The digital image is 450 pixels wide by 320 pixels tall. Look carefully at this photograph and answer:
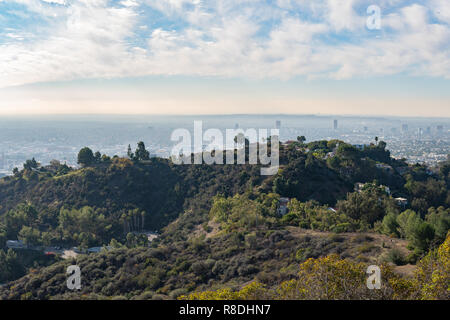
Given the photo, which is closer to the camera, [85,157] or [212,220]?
[212,220]

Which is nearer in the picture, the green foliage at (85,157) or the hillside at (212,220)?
the hillside at (212,220)

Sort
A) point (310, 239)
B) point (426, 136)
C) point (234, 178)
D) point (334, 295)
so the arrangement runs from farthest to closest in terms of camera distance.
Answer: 1. point (426, 136)
2. point (234, 178)
3. point (310, 239)
4. point (334, 295)

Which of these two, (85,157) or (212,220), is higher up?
(85,157)

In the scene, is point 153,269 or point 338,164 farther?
point 338,164

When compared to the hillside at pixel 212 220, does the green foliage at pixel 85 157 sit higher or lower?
higher

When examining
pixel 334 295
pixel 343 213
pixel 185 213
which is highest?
pixel 334 295

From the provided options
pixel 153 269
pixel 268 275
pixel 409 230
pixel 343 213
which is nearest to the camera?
pixel 268 275

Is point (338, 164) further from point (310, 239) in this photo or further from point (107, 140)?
point (107, 140)

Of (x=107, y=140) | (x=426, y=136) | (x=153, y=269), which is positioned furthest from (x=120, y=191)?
(x=426, y=136)

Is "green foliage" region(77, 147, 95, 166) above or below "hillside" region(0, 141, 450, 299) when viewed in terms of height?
above
